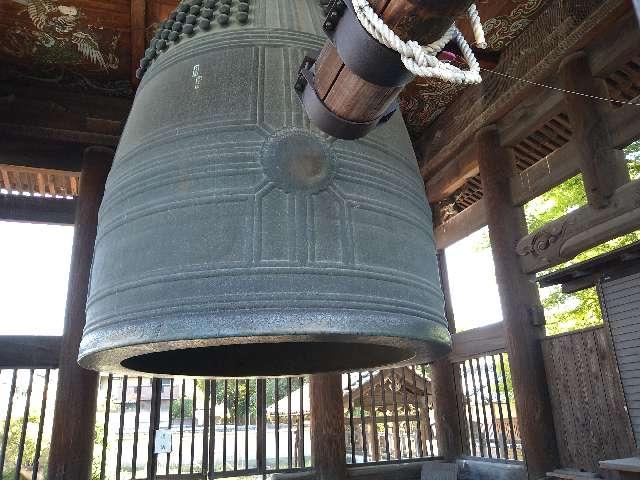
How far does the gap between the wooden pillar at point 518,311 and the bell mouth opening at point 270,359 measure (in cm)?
364

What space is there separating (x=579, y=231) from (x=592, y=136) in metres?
0.85

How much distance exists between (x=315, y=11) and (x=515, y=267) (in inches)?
164

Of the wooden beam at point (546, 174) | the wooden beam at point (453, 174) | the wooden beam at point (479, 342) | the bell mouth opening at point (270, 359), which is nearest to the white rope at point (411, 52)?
the bell mouth opening at point (270, 359)

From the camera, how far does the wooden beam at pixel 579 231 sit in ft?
13.2

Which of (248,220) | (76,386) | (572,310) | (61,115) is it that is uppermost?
(61,115)

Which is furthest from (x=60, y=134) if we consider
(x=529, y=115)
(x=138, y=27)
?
(x=529, y=115)

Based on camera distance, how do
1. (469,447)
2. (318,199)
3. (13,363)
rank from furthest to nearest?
(469,447) < (13,363) < (318,199)

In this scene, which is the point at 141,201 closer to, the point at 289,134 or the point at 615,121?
the point at 289,134

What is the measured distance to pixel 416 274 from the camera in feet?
4.84

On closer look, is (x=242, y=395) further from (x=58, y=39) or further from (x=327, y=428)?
(x=58, y=39)

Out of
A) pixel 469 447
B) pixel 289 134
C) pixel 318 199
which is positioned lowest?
pixel 469 447

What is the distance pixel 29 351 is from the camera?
4977mm

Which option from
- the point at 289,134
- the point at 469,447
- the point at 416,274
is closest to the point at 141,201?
the point at 289,134

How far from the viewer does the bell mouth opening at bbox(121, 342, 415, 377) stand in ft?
6.47
